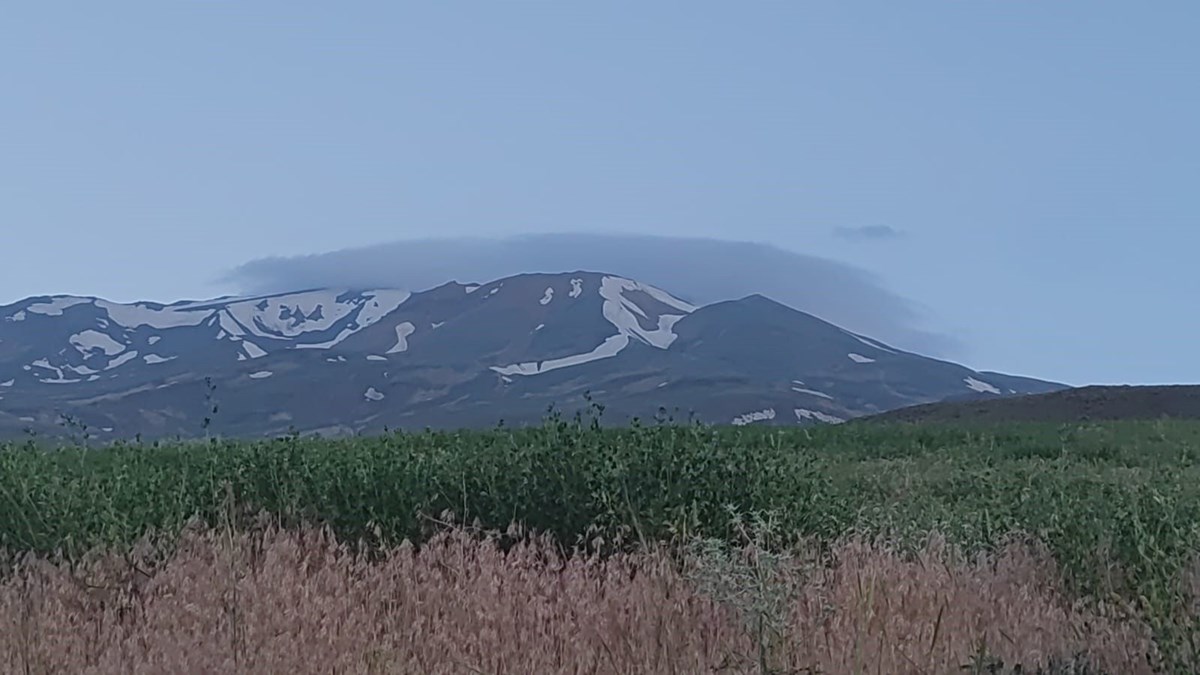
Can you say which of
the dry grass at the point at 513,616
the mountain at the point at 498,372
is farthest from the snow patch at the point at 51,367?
the dry grass at the point at 513,616

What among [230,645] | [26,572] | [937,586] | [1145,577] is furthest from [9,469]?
[1145,577]

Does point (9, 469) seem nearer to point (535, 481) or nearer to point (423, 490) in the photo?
point (423, 490)

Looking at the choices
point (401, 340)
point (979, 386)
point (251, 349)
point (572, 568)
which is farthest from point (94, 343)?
point (572, 568)

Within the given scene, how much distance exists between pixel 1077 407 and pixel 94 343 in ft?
574

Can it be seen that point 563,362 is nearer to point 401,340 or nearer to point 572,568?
point 401,340

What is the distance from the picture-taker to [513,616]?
5309 millimetres

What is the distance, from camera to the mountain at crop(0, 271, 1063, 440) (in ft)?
409

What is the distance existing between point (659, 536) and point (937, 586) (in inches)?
65.1

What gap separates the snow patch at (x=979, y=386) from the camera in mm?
157075

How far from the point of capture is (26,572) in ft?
19.8

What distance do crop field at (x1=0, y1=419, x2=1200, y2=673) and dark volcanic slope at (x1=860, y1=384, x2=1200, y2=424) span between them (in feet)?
91.6

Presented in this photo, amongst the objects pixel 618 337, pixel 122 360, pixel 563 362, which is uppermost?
pixel 618 337

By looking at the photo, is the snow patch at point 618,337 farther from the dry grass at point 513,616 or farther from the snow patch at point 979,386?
the dry grass at point 513,616

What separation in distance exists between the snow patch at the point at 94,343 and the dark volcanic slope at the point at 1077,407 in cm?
16701
